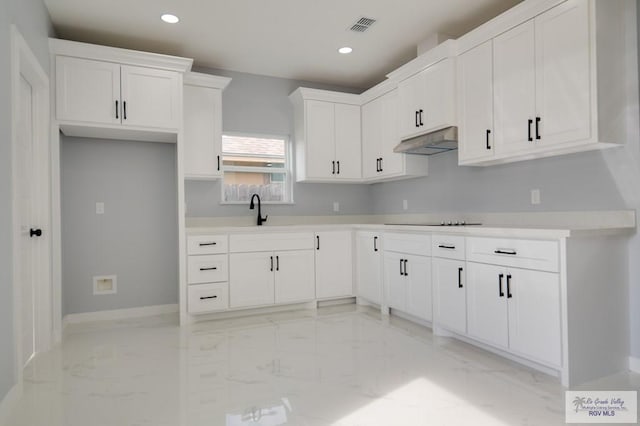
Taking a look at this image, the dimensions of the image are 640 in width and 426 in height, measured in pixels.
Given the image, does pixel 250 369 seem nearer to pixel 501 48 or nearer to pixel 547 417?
pixel 547 417

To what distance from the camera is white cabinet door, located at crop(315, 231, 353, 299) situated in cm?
431

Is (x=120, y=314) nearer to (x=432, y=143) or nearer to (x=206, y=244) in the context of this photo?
(x=206, y=244)

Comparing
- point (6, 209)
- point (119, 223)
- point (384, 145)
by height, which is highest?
point (384, 145)

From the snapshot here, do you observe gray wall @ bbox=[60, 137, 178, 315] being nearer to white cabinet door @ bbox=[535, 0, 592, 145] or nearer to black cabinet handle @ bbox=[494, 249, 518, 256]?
black cabinet handle @ bbox=[494, 249, 518, 256]

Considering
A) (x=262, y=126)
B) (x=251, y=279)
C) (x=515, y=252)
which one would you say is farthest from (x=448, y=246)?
(x=262, y=126)

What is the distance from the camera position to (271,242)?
13.5 feet

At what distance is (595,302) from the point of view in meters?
2.40

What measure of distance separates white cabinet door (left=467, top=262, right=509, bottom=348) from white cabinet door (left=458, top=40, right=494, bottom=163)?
3.13 feet

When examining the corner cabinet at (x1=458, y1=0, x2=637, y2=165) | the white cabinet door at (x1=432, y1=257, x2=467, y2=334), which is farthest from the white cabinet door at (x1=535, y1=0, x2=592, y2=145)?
the white cabinet door at (x1=432, y1=257, x2=467, y2=334)

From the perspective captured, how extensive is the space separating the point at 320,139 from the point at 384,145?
764mm

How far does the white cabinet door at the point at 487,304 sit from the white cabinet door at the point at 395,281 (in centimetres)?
82

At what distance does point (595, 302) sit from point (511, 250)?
546mm

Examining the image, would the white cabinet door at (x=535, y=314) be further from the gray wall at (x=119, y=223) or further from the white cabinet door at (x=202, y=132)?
the gray wall at (x=119, y=223)

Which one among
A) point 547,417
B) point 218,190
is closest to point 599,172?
point 547,417
